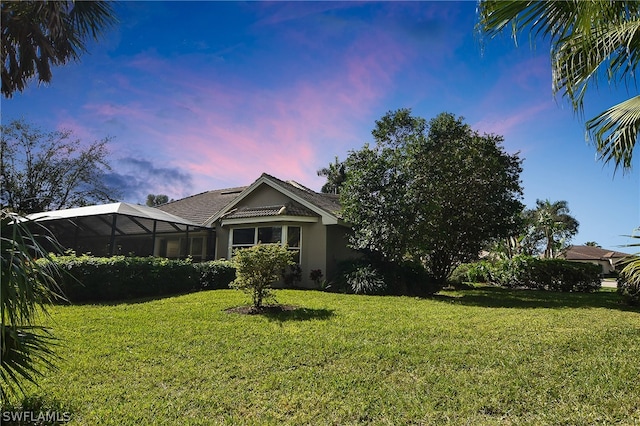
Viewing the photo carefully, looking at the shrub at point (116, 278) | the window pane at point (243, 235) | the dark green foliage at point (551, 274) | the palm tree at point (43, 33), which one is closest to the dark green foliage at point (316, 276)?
the window pane at point (243, 235)

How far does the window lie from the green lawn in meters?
7.90

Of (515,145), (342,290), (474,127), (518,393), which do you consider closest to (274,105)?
(518,393)

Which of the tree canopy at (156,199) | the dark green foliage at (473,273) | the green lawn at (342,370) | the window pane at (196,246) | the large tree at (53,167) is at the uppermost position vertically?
the tree canopy at (156,199)

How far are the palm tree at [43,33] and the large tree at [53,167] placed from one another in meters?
24.5

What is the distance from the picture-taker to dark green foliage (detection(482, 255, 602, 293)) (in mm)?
A: 17484

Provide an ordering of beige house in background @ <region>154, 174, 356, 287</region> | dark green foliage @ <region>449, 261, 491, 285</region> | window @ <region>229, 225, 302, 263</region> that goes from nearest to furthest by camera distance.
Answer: beige house in background @ <region>154, 174, 356, 287</region> → window @ <region>229, 225, 302, 263</region> → dark green foliage @ <region>449, 261, 491, 285</region>

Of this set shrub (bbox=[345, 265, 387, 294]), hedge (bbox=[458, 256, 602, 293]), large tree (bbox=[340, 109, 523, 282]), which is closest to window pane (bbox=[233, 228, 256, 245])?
large tree (bbox=[340, 109, 523, 282])

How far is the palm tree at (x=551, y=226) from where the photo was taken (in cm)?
2783

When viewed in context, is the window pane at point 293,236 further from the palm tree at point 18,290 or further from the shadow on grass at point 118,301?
the palm tree at point 18,290

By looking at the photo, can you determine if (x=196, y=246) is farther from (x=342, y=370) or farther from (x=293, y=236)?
(x=342, y=370)

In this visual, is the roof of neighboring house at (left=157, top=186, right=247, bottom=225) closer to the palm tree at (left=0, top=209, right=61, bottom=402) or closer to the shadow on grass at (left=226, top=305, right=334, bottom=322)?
the shadow on grass at (left=226, top=305, right=334, bottom=322)

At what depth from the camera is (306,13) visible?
5418mm

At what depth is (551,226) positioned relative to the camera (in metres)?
28.2

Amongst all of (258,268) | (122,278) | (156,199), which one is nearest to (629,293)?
(258,268)
